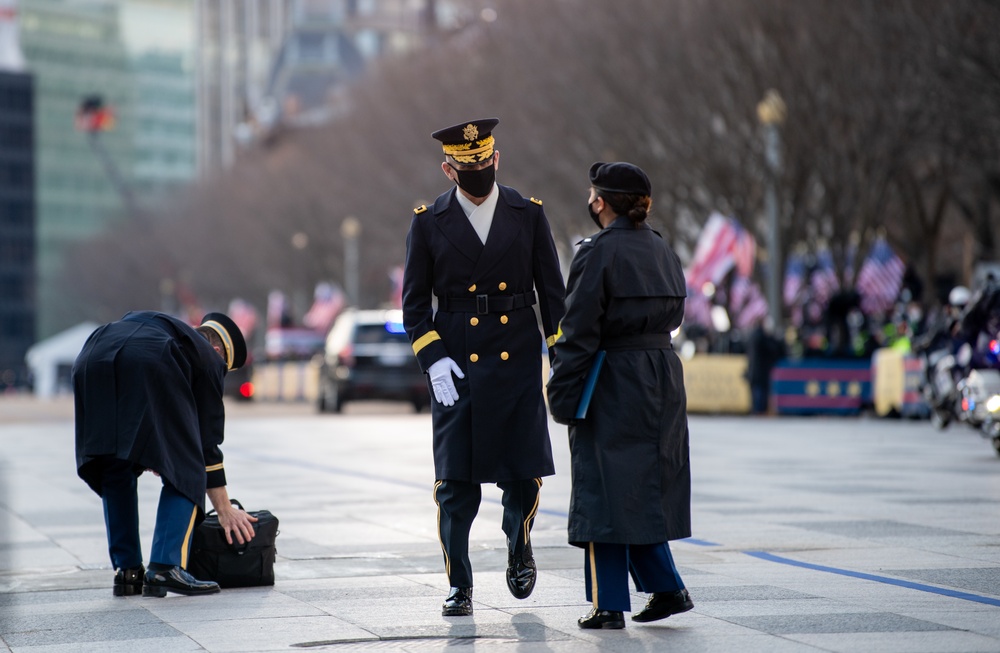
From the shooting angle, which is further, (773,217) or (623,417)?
→ (773,217)

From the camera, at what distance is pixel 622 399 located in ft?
23.0

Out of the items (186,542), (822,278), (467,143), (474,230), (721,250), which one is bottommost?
(186,542)

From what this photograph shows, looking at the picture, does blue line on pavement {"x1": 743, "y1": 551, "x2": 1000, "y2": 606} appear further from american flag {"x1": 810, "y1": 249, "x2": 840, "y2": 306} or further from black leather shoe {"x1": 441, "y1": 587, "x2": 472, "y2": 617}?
american flag {"x1": 810, "y1": 249, "x2": 840, "y2": 306}

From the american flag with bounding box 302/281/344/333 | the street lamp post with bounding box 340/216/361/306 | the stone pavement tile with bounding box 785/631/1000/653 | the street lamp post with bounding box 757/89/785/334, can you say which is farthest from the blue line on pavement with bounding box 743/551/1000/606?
the american flag with bounding box 302/281/344/333

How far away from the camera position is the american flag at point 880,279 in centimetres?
3797

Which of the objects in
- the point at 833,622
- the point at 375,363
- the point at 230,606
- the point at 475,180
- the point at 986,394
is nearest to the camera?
the point at 833,622

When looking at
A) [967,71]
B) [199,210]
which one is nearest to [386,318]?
[967,71]

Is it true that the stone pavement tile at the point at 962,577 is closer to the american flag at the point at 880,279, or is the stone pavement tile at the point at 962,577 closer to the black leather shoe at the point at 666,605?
the black leather shoe at the point at 666,605

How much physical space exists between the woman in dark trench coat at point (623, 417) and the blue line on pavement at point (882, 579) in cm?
137

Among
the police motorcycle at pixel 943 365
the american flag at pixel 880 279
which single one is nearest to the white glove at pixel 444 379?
the police motorcycle at pixel 943 365

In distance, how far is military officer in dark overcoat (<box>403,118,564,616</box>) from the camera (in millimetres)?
7418

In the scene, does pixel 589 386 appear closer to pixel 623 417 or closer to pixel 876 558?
pixel 623 417

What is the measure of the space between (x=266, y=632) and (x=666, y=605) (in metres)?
1.50

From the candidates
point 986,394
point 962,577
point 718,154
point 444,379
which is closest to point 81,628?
point 444,379
